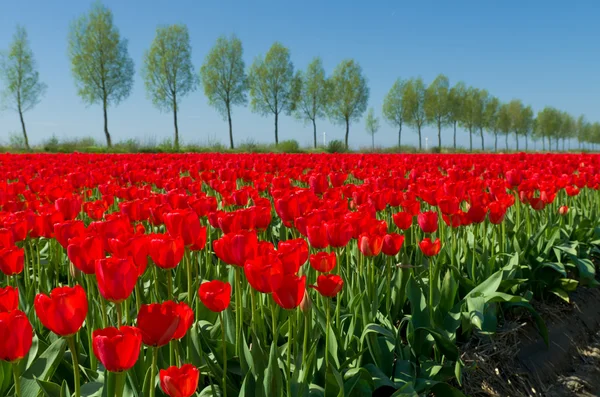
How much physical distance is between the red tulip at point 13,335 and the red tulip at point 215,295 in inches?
18.1

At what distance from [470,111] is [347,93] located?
20082mm

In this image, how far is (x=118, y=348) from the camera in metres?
1.02

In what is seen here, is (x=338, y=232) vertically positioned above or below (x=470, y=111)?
below

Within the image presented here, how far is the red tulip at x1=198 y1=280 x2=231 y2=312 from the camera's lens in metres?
1.41

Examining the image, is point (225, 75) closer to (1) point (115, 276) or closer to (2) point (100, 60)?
(2) point (100, 60)

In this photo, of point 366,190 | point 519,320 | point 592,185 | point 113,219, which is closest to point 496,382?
point 519,320

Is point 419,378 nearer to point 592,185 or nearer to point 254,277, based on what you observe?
point 254,277

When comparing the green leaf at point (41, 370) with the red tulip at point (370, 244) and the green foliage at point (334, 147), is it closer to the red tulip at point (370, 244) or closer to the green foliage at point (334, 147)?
the red tulip at point (370, 244)

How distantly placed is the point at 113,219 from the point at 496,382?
2174mm

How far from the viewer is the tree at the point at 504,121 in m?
67.7

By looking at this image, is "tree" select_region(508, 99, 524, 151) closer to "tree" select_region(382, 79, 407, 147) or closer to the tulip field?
"tree" select_region(382, 79, 407, 147)

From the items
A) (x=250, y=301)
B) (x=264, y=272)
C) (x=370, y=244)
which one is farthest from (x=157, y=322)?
(x=250, y=301)

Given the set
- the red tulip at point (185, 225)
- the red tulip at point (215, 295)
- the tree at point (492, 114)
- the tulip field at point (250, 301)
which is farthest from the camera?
the tree at point (492, 114)

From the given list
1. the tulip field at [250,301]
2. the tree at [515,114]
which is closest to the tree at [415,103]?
the tree at [515,114]
